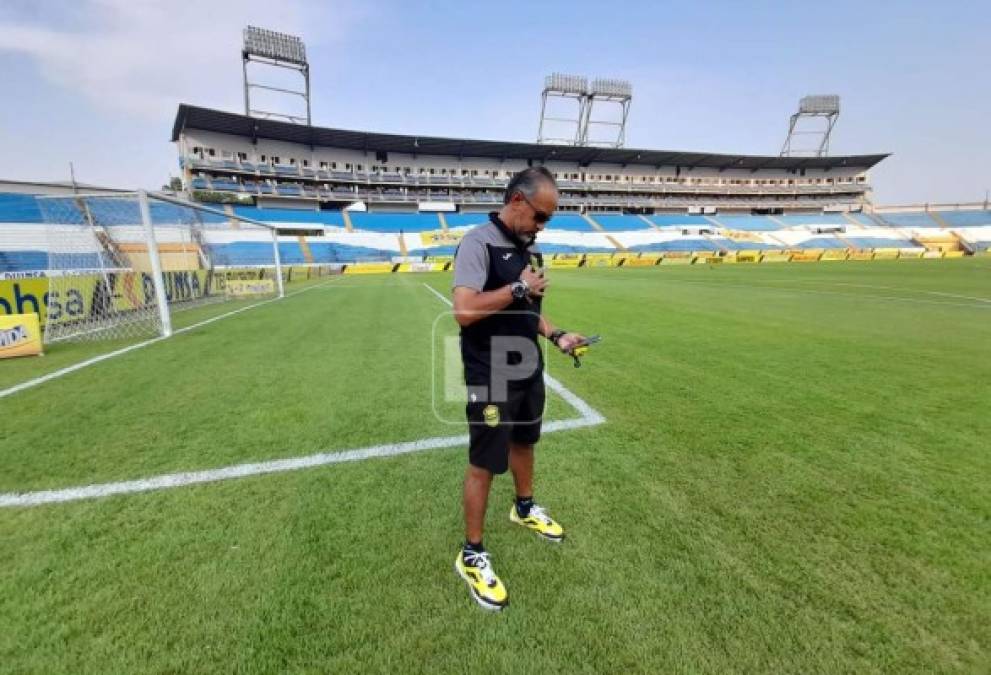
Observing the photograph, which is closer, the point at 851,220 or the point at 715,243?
the point at 715,243

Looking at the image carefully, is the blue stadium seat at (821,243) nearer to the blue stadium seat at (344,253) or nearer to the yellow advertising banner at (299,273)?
the blue stadium seat at (344,253)

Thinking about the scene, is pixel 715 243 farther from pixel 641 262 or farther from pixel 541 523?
pixel 541 523

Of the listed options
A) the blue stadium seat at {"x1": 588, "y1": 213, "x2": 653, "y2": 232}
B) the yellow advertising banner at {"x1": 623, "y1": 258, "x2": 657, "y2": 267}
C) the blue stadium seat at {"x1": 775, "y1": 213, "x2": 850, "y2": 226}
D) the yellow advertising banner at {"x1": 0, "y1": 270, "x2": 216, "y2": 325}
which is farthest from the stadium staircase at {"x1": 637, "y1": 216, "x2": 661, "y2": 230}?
the yellow advertising banner at {"x1": 0, "y1": 270, "x2": 216, "y2": 325}

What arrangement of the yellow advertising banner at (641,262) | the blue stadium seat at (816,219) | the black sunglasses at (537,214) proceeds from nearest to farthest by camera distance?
1. the black sunglasses at (537,214)
2. the yellow advertising banner at (641,262)
3. the blue stadium seat at (816,219)

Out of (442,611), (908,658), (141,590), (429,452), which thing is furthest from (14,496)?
(908,658)

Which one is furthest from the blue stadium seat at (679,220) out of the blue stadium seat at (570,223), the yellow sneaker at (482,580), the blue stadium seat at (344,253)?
the yellow sneaker at (482,580)

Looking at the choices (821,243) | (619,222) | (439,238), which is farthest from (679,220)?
(439,238)

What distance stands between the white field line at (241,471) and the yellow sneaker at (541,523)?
1214mm

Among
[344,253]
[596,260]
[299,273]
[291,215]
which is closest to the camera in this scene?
[299,273]

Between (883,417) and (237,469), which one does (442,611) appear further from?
(883,417)

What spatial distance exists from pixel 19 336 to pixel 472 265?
30.2 feet

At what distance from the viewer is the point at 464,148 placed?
193 feet

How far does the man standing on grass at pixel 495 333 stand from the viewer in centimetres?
206

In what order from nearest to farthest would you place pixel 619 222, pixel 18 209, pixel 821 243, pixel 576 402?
pixel 576 402 → pixel 18 209 → pixel 821 243 → pixel 619 222
